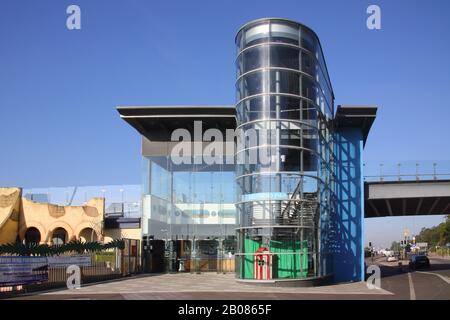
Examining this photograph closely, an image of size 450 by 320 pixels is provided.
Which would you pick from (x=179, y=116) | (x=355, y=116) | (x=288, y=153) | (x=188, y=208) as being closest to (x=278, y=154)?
(x=288, y=153)

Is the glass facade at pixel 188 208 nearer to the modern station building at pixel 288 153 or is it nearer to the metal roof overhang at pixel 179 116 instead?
the metal roof overhang at pixel 179 116

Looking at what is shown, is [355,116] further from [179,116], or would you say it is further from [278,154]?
[179,116]

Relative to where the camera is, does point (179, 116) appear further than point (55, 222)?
No

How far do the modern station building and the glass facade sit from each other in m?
3.02

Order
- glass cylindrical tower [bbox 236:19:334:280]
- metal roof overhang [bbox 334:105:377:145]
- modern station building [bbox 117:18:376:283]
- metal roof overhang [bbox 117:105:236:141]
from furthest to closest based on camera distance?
metal roof overhang [bbox 117:105:236:141] < metal roof overhang [bbox 334:105:377:145] < modern station building [bbox 117:18:376:283] < glass cylindrical tower [bbox 236:19:334:280]

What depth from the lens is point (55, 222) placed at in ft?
151

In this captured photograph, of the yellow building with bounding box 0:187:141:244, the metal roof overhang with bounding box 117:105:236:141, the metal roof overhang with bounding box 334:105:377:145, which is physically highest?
the metal roof overhang with bounding box 117:105:236:141

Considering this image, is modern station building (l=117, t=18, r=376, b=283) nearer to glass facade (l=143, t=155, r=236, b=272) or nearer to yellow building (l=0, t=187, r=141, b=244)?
glass facade (l=143, t=155, r=236, b=272)

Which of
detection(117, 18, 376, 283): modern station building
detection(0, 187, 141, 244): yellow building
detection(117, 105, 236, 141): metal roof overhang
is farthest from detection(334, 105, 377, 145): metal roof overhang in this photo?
detection(0, 187, 141, 244): yellow building

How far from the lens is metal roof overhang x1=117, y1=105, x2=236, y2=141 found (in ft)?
109

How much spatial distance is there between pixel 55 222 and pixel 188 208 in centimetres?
1529

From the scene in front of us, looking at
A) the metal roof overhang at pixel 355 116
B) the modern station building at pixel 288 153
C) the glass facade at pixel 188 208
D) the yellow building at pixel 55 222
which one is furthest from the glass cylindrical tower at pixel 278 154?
the yellow building at pixel 55 222
